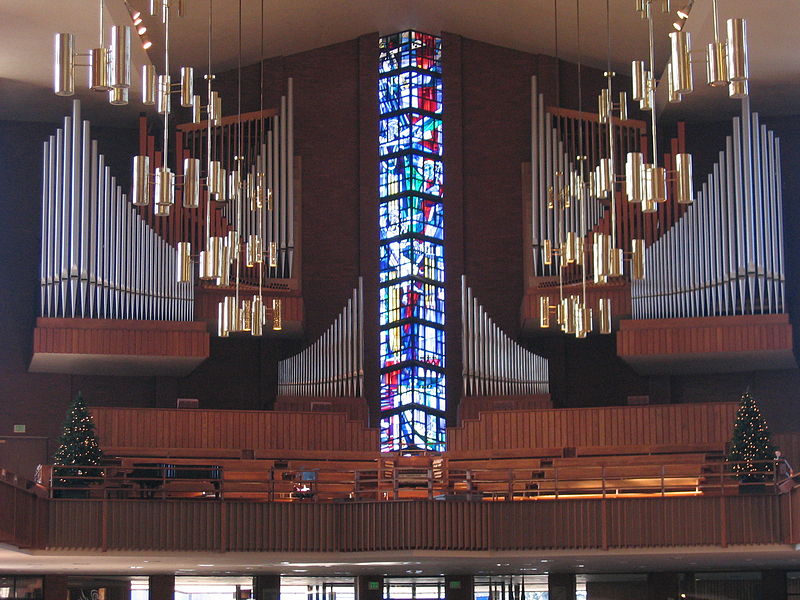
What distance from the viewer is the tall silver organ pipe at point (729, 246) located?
24.1 m

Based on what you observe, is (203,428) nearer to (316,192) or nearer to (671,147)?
(316,192)

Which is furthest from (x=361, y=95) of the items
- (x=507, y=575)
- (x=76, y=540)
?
(x=76, y=540)

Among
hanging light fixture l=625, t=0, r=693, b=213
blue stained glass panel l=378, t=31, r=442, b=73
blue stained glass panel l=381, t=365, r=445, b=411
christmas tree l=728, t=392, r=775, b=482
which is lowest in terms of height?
christmas tree l=728, t=392, r=775, b=482

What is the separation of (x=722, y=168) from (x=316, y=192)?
7228mm

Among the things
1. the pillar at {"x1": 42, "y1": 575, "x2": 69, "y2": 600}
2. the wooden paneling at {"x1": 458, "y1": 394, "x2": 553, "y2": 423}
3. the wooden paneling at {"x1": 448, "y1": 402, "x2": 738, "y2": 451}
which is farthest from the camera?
the wooden paneling at {"x1": 458, "y1": 394, "x2": 553, "y2": 423}

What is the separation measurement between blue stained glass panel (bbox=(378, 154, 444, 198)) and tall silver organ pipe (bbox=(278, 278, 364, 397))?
3202 millimetres

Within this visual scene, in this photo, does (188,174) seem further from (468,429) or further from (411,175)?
(411,175)

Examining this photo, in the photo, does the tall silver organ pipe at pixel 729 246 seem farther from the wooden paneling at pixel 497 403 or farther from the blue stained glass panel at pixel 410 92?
the blue stained glass panel at pixel 410 92

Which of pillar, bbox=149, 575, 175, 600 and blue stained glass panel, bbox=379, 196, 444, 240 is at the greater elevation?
blue stained glass panel, bbox=379, 196, 444, 240

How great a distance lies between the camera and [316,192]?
27.6 m

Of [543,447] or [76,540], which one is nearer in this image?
[76,540]

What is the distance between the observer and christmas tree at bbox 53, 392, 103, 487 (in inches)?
816

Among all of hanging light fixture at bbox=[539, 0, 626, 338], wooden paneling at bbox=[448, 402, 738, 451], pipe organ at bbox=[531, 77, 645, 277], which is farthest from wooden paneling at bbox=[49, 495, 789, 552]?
pipe organ at bbox=[531, 77, 645, 277]

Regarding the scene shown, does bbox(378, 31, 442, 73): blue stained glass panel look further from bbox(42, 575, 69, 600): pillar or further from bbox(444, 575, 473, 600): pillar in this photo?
bbox(42, 575, 69, 600): pillar
